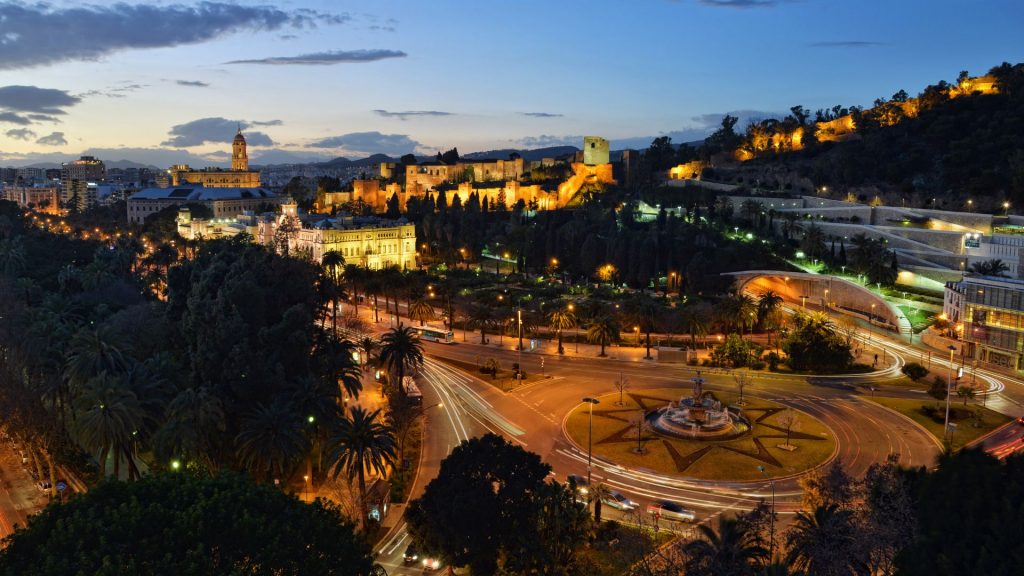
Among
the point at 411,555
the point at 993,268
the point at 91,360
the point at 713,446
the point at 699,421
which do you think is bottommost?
the point at 411,555

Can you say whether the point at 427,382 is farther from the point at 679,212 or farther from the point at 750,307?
the point at 679,212

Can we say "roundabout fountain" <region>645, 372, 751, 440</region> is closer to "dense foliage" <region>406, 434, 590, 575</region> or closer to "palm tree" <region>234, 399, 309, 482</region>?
"dense foliage" <region>406, 434, 590, 575</region>

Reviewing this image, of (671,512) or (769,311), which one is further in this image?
(769,311)

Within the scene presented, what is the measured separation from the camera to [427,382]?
51.0 metres

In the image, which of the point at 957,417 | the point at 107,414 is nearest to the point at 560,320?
the point at 957,417

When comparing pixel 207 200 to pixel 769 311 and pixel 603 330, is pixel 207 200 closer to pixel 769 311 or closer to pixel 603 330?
pixel 603 330

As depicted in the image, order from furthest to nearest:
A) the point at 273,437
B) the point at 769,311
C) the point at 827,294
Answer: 1. the point at 827,294
2. the point at 769,311
3. the point at 273,437

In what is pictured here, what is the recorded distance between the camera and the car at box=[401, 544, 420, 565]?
27734 millimetres

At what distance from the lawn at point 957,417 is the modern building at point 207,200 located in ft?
428

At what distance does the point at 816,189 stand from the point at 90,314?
99.0 metres

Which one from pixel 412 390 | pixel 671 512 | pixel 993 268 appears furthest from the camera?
pixel 993 268

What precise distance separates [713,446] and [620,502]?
9.77 metres

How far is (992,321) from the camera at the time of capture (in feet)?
177

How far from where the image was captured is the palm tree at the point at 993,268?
64125 millimetres
